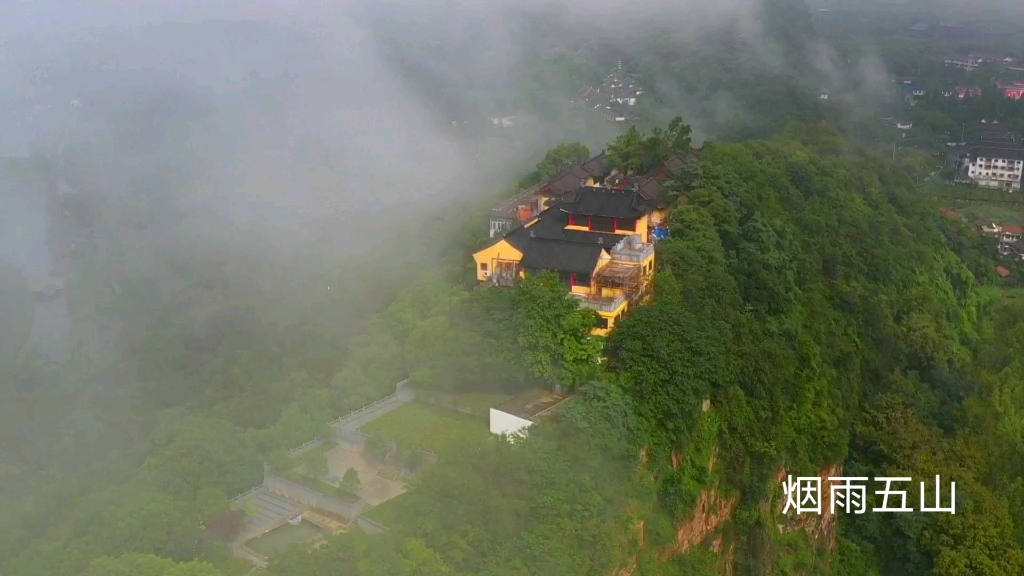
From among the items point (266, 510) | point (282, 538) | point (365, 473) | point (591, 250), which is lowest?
point (266, 510)

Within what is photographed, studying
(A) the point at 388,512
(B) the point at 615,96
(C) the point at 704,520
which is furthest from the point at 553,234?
(B) the point at 615,96

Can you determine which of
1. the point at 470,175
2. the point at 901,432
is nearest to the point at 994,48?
the point at 470,175

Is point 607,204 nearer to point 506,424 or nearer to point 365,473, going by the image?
point 506,424

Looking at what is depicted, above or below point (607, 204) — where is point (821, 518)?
below

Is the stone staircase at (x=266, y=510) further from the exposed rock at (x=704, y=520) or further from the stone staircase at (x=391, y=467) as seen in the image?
the exposed rock at (x=704, y=520)

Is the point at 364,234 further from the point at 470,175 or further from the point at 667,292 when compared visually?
the point at 667,292

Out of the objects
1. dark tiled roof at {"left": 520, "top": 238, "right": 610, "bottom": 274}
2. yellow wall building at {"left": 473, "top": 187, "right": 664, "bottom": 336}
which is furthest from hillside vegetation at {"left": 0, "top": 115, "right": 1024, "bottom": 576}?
dark tiled roof at {"left": 520, "top": 238, "right": 610, "bottom": 274}
